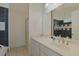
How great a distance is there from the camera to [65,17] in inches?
107

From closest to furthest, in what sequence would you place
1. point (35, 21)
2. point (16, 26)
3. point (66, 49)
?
point (66, 49), point (16, 26), point (35, 21)

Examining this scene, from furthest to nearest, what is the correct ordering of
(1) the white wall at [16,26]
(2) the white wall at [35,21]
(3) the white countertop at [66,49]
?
(2) the white wall at [35,21] < (1) the white wall at [16,26] < (3) the white countertop at [66,49]

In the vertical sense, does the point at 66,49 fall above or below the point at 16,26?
below

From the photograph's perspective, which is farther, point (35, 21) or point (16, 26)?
point (35, 21)

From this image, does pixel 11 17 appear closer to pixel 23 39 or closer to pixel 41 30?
pixel 23 39

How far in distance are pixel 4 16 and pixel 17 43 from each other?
0.73 metres

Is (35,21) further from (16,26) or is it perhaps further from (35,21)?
(16,26)

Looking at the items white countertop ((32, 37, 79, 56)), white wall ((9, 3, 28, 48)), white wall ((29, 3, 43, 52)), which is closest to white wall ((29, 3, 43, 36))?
white wall ((29, 3, 43, 52))

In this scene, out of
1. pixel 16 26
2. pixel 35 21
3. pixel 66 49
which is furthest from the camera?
pixel 35 21

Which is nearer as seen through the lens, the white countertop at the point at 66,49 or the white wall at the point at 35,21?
the white countertop at the point at 66,49

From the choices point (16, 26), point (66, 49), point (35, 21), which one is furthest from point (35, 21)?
point (66, 49)

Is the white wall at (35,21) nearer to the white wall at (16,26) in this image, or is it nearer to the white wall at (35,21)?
the white wall at (35,21)

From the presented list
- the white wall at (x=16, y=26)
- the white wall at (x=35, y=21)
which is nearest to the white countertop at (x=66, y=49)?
the white wall at (x=16, y=26)

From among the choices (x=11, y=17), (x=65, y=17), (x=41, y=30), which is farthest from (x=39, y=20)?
(x=65, y=17)
